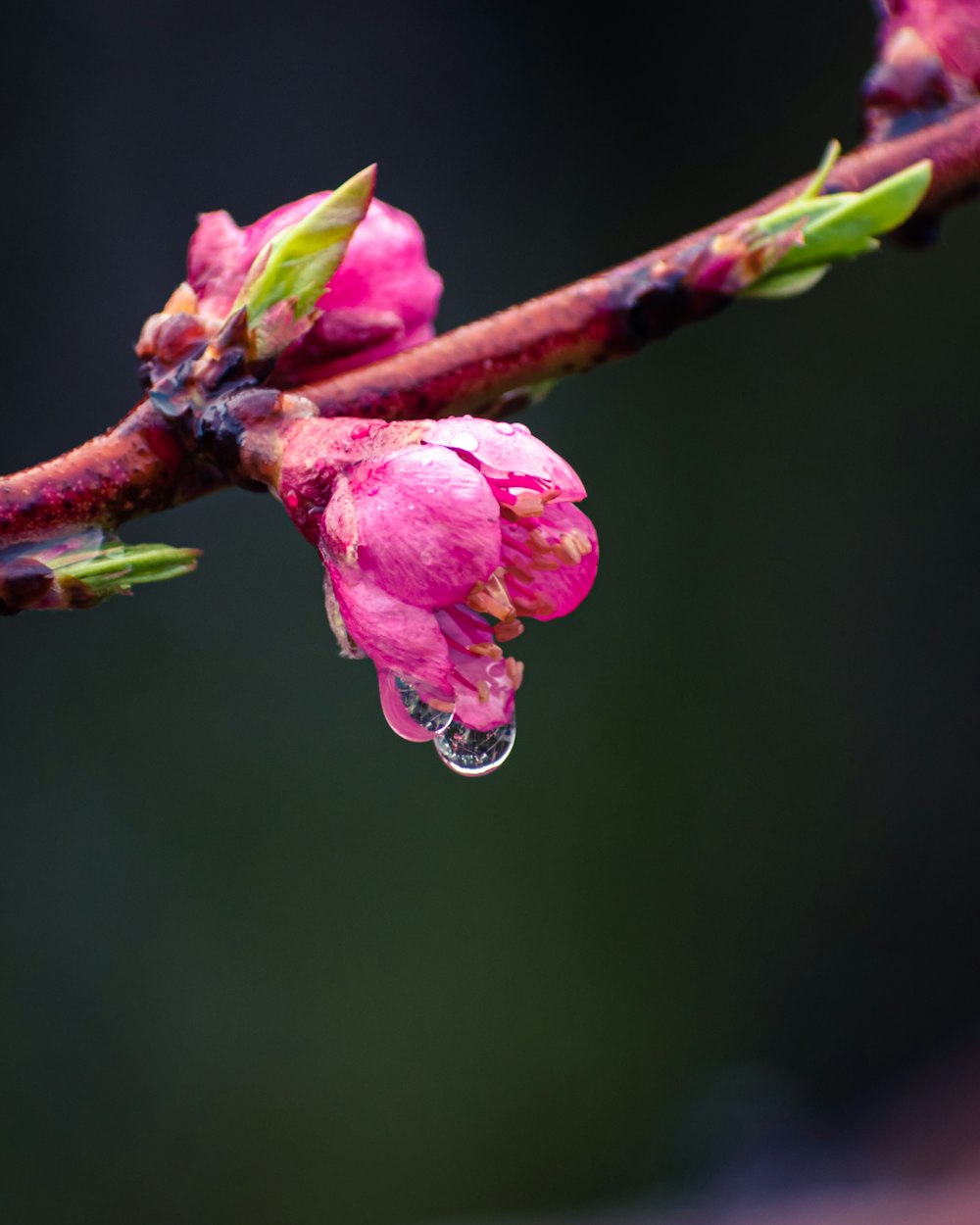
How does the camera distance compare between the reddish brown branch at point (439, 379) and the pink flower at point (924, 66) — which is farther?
the pink flower at point (924, 66)

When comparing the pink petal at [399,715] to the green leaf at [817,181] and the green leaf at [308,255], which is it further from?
the green leaf at [817,181]

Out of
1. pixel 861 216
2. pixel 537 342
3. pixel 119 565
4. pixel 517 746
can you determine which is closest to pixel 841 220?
pixel 861 216

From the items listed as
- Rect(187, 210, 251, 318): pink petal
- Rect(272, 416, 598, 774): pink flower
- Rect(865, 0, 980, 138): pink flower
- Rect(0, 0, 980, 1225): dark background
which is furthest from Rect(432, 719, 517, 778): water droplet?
Rect(0, 0, 980, 1225): dark background

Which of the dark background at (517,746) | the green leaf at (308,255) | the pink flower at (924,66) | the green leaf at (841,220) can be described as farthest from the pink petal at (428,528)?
the dark background at (517,746)

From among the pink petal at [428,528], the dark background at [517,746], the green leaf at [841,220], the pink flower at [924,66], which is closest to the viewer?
the pink petal at [428,528]

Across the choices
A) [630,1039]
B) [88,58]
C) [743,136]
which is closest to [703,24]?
[743,136]

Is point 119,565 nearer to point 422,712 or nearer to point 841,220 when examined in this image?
point 422,712

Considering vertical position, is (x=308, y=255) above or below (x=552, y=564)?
above
